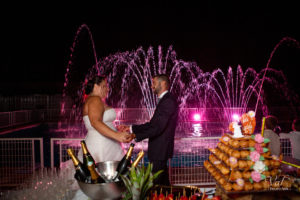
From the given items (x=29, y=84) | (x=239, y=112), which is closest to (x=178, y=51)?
(x=29, y=84)

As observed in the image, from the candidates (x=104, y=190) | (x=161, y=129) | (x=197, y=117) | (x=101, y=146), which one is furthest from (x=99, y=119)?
(x=197, y=117)

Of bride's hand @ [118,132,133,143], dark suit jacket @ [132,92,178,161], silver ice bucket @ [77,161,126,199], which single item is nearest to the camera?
silver ice bucket @ [77,161,126,199]

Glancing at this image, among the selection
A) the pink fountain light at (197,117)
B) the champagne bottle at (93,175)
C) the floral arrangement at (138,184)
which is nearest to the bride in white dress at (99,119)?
the champagne bottle at (93,175)

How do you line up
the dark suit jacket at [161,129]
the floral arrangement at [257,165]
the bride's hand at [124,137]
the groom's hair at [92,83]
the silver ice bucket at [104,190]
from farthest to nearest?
the dark suit jacket at [161,129], the groom's hair at [92,83], the bride's hand at [124,137], the floral arrangement at [257,165], the silver ice bucket at [104,190]

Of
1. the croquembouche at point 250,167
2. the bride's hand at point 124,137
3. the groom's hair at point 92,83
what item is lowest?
the croquembouche at point 250,167

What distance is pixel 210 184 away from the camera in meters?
5.03

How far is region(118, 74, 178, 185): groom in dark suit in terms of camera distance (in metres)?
3.52

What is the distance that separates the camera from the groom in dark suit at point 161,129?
3520 mm

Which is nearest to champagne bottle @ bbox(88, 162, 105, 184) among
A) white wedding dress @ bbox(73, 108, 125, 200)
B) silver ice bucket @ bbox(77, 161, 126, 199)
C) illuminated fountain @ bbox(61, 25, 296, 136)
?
silver ice bucket @ bbox(77, 161, 126, 199)

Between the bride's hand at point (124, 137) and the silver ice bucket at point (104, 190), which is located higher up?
the bride's hand at point (124, 137)

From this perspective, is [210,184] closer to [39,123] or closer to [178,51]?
[39,123]

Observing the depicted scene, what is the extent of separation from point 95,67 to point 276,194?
44775mm

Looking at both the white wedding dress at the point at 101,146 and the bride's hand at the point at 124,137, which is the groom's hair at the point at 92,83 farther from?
the bride's hand at the point at 124,137

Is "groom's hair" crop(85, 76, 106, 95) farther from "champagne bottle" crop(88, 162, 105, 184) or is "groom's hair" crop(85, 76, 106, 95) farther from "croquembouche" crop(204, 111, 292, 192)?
"croquembouche" crop(204, 111, 292, 192)
